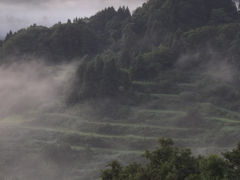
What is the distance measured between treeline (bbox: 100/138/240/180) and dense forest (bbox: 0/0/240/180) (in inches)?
332

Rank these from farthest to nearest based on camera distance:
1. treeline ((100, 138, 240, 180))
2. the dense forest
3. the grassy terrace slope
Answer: the dense forest
the grassy terrace slope
treeline ((100, 138, 240, 180))

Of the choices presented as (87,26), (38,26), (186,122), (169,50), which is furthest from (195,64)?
(38,26)

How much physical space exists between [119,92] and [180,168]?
2349 centimetres

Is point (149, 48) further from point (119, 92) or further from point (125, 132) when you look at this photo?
point (125, 132)

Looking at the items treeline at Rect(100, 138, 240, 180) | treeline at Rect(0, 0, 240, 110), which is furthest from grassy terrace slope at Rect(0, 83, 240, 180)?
treeline at Rect(100, 138, 240, 180)

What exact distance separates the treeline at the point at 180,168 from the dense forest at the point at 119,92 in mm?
8421

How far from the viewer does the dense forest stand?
30375 mm

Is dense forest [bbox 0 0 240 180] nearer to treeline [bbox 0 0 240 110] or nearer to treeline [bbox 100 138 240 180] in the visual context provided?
treeline [bbox 0 0 240 110]

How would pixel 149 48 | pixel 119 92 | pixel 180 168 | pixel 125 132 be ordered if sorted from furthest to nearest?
pixel 149 48
pixel 119 92
pixel 125 132
pixel 180 168

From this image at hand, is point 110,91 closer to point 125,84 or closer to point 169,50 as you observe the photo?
point 125,84

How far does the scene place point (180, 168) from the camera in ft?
45.5

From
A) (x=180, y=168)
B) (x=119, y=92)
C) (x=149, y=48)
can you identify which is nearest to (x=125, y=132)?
(x=119, y=92)

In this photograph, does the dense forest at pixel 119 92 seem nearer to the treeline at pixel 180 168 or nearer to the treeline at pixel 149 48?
the treeline at pixel 149 48

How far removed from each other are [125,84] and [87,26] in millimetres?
17398
